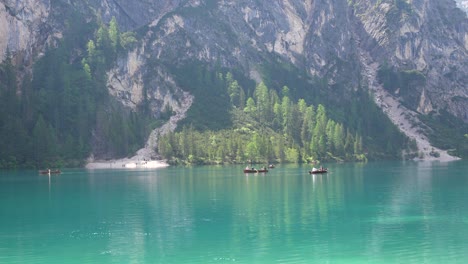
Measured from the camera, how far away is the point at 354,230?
6844 centimetres

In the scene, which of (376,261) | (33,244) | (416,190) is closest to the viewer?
(376,261)

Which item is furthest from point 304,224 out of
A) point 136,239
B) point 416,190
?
point 416,190

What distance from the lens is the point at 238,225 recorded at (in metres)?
73.3

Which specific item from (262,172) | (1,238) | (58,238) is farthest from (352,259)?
(262,172)

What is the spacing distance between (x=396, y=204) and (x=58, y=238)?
4958 cm

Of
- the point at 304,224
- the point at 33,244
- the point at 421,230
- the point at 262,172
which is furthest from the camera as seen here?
the point at 262,172

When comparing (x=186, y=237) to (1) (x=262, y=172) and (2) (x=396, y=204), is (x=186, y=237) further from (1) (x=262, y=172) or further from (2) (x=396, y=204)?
(1) (x=262, y=172)

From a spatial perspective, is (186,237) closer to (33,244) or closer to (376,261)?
(33,244)

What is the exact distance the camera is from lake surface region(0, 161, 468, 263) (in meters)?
56.6

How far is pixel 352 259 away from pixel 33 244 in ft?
102

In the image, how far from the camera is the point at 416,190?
117250 mm

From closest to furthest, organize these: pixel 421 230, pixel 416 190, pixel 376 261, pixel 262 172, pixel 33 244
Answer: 1. pixel 376 261
2. pixel 33 244
3. pixel 421 230
4. pixel 416 190
5. pixel 262 172

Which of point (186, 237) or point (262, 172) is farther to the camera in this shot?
point (262, 172)

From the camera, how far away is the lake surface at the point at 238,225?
186 ft
